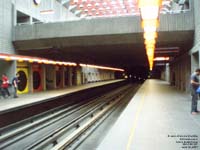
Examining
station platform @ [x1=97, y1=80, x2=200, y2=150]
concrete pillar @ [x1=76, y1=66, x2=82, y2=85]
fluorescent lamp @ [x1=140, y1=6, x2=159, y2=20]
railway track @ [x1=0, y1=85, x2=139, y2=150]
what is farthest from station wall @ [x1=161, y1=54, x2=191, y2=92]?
concrete pillar @ [x1=76, y1=66, x2=82, y2=85]

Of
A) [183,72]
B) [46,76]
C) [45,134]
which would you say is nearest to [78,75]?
[46,76]

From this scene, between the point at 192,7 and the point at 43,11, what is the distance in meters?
13.1

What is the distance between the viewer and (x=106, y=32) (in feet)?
54.2

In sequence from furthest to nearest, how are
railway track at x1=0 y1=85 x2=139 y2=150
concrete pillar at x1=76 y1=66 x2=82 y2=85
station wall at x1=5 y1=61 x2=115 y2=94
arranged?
concrete pillar at x1=76 y1=66 x2=82 y2=85 < station wall at x1=5 y1=61 x2=115 y2=94 < railway track at x1=0 y1=85 x2=139 y2=150

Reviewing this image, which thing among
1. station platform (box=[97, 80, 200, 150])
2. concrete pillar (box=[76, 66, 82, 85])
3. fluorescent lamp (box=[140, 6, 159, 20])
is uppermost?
fluorescent lamp (box=[140, 6, 159, 20])

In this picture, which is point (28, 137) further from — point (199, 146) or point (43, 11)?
point (43, 11)

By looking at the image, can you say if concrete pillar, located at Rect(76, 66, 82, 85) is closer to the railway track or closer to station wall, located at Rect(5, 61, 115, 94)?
station wall, located at Rect(5, 61, 115, 94)

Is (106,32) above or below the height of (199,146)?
above

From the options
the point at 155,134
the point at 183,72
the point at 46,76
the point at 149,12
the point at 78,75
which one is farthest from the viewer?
the point at 78,75

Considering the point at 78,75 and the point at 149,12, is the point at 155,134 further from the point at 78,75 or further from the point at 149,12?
the point at 78,75

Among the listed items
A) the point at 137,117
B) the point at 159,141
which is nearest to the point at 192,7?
the point at 137,117

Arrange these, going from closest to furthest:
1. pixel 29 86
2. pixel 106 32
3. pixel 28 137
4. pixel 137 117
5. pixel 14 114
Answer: pixel 137 117, pixel 28 137, pixel 14 114, pixel 106 32, pixel 29 86

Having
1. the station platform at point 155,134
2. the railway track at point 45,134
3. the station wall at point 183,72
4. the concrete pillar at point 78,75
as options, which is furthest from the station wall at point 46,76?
the station platform at point 155,134

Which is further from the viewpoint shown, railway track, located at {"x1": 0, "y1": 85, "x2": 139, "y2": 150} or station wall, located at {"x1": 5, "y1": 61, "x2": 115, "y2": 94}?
station wall, located at {"x1": 5, "y1": 61, "x2": 115, "y2": 94}
